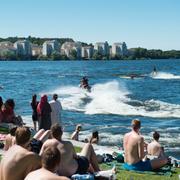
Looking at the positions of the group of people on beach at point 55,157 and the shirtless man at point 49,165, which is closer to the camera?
the shirtless man at point 49,165

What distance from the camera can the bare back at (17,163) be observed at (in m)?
7.46

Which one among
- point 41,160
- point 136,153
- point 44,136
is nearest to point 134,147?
point 136,153

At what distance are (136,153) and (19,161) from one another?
5.10 m

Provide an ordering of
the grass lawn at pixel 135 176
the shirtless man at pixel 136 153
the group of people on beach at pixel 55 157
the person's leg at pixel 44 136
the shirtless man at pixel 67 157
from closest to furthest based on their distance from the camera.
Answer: the group of people on beach at pixel 55 157, the shirtless man at pixel 67 157, the grass lawn at pixel 135 176, the shirtless man at pixel 136 153, the person's leg at pixel 44 136

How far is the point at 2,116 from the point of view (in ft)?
59.1

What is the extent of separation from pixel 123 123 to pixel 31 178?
23.9 metres

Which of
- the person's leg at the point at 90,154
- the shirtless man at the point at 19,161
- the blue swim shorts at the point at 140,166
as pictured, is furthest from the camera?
the blue swim shorts at the point at 140,166

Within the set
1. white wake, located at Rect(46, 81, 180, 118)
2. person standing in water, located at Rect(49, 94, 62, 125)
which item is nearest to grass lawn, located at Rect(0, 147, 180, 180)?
person standing in water, located at Rect(49, 94, 62, 125)

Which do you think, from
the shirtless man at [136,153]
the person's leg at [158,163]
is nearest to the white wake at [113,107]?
the person's leg at [158,163]

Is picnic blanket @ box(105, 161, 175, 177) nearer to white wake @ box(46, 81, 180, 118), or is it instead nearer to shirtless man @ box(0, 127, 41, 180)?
shirtless man @ box(0, 127, 41, 180)

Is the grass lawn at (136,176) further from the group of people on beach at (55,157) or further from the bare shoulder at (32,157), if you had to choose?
the bare shoulder at (32,157)

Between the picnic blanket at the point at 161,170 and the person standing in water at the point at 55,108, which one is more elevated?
the person standing in water at the point at 55,108

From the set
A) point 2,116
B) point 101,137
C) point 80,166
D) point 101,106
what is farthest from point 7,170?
point 101,106

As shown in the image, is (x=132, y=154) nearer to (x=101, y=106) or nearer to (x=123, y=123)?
(x=123, y=123)
